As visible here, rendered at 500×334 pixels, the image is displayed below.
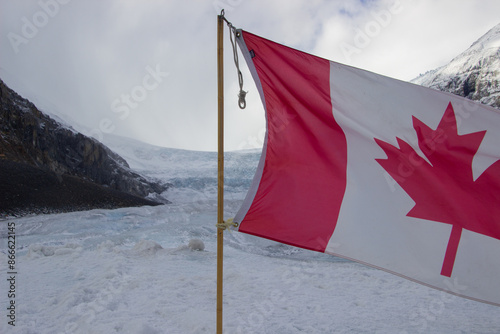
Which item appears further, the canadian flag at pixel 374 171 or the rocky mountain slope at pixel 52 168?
the rocky mountain slope at pixel 52 168

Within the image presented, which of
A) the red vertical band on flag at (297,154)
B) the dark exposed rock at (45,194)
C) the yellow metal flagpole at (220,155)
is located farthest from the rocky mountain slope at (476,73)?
the yellow metal flagpole at (220,155)

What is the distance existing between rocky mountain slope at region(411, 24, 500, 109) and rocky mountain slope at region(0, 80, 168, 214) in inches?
1275

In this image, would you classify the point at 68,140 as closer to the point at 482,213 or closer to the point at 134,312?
the point at 134,312

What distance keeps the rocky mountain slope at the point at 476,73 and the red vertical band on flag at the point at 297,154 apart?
37.6 m

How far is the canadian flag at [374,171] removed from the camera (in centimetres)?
225

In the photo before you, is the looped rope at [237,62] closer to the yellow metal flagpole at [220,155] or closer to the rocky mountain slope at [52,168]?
the yellow metal flagpole at [220,155]

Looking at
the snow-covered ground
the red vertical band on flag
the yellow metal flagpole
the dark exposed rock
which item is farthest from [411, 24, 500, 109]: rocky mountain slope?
the yellow metal flagpole

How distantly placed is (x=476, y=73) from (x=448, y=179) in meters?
49.5

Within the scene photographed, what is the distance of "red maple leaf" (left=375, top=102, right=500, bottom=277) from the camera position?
228 cm

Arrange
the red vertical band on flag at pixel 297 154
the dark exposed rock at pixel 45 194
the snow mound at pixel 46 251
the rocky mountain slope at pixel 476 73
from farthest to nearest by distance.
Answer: the rocky mountain slope at pixel 476 73 → the dark exposed rock at pixel 45 194 → the snow mound at pixel 46 251 → the red vertical band on flag at pixel 297 154

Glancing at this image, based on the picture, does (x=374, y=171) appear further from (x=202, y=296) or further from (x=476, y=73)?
(x=476, y=73)

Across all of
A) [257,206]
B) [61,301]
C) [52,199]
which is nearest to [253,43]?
[257,206]

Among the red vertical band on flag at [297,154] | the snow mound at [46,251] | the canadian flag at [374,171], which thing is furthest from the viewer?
the snow mound at [46,251]

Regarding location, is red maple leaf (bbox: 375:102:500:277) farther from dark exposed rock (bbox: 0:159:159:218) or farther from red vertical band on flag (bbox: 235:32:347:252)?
dark exposed rock (bbox: 0:159:159:218)
